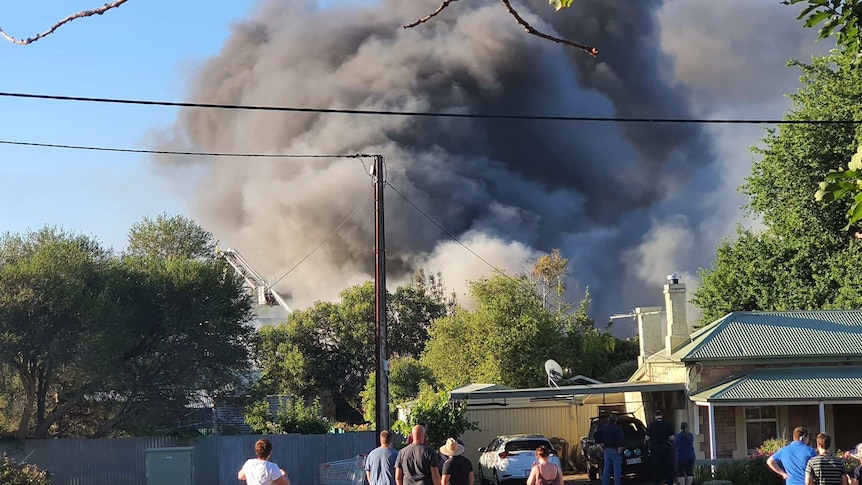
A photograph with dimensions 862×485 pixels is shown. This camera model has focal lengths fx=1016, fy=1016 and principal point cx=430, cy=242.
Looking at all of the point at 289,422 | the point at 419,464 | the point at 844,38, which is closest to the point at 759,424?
the point at 289,422

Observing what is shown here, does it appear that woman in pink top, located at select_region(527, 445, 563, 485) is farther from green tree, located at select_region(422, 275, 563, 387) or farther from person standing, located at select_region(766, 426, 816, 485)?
green tree, located at select_region(422, 275, 563, 387)

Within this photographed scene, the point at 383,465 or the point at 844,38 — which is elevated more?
the point at 844,38

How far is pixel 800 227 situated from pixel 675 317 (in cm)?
1253

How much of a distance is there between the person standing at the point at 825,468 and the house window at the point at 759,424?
13.8 m

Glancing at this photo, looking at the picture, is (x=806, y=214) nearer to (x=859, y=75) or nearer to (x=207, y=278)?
(x=859, y=75)

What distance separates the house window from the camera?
969 inches

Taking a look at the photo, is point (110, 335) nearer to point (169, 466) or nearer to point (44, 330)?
point (44, 330)

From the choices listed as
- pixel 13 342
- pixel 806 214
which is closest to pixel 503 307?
pixel 806 214

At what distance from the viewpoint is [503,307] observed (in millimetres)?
37969

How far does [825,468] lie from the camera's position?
11133mm

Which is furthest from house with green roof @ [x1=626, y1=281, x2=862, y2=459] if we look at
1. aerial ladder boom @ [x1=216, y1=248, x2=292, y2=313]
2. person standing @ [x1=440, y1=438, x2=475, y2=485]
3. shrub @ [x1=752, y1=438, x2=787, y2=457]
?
aerial ladder boom @ [x1=216, y1=248, x2=292, y2=313]

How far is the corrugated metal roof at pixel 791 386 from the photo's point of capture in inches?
888

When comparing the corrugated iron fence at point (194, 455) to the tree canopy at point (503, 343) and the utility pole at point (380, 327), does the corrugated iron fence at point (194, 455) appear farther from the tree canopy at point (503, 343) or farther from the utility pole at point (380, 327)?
the tree canopy at point (503, 343)

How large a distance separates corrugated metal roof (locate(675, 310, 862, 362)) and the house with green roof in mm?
24
